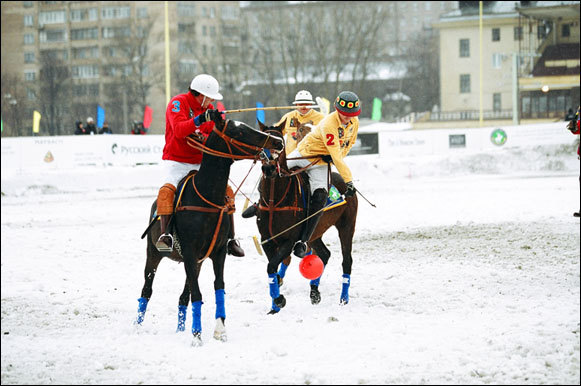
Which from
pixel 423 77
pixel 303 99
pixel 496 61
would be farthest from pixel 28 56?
pixel 303 99

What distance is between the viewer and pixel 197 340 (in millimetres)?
8391

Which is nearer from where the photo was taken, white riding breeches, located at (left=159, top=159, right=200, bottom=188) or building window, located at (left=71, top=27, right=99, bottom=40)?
white riding breeches, located at (left=159, top=159, right=200, bottom=188)

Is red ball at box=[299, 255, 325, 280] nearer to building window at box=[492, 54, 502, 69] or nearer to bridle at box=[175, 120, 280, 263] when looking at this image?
bridle at box=[175, 120, 280, 263]

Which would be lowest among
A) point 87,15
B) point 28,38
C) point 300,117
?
point 300,117

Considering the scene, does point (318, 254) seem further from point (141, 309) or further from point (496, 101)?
point (496, 101)

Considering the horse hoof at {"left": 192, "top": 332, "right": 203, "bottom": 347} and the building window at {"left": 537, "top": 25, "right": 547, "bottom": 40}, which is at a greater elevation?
the building window at {"left": 537, "top": 25, "right": 547, "bottom": 40}

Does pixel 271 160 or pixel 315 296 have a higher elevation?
pixel 271 160

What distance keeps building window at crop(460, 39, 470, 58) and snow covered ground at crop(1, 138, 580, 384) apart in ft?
201

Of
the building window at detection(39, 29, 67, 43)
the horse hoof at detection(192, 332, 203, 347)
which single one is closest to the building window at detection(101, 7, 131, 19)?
the building window at detection(39, 29, 67, 43)

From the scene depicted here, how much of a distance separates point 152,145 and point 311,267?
77.3ft

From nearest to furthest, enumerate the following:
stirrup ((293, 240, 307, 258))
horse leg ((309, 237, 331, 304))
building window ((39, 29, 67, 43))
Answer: stirrup ((293, 240, 307, 258)) < horse leg ((309, 237, 331, 304)) < building window ((39, 29, 67, 43))

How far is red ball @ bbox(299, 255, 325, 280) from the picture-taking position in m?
9.99

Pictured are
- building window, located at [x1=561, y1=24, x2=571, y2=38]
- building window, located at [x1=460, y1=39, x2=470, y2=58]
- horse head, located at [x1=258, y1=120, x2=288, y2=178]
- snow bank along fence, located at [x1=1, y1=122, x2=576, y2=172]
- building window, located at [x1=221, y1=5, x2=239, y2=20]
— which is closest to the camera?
horse head, located at [x1=258, y1=120, x2=288, y2=178]

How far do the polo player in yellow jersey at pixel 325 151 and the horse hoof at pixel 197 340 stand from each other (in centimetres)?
Answer: 218
